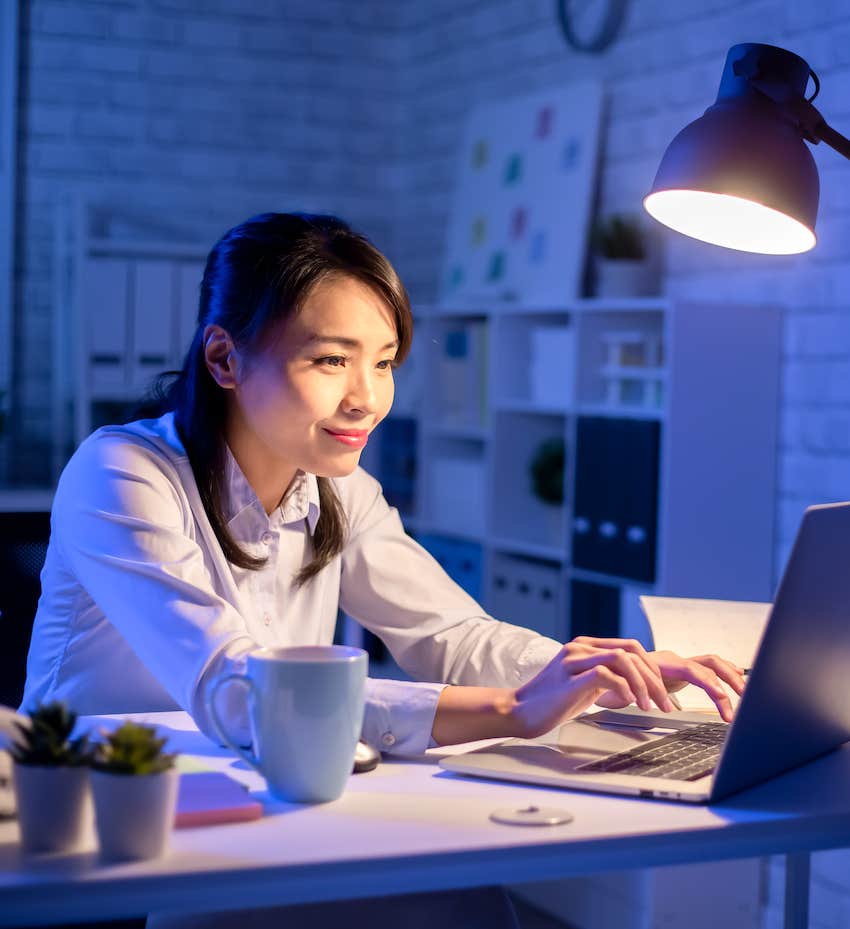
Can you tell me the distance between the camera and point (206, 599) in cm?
124

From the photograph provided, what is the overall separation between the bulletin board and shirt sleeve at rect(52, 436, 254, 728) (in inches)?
91.0

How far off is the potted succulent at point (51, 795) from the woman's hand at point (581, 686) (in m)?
0.47

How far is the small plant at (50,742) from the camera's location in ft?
2.89

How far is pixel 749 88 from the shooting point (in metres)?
1.36

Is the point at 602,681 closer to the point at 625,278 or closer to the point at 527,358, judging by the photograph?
the point at 625,278

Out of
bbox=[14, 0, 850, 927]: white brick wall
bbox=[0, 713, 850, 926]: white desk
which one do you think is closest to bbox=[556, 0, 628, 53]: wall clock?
bbox=[14, 0, 850, 927]: white brick wall

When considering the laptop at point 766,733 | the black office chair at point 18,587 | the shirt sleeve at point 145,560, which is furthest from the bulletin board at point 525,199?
the laptop at point 766,733

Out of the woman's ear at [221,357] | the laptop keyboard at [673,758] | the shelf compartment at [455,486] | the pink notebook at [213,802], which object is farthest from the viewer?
the shelf compartment at [455,486]

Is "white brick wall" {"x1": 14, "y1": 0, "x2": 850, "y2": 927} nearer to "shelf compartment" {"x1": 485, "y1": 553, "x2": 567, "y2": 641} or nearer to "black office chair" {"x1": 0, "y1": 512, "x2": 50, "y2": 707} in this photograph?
"shelf compartment" {"x1": 485, "y1": 553, "x2": 567, "y2": 641}

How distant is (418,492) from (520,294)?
0.66 m

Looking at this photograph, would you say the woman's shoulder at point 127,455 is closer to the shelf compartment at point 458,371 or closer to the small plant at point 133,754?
the small plant at point 133,754

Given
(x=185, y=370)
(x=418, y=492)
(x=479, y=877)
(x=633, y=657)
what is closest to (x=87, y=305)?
(x=418, y=492)

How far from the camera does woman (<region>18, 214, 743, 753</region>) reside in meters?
1.22

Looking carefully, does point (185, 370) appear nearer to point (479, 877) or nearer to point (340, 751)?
point (340, 751)
